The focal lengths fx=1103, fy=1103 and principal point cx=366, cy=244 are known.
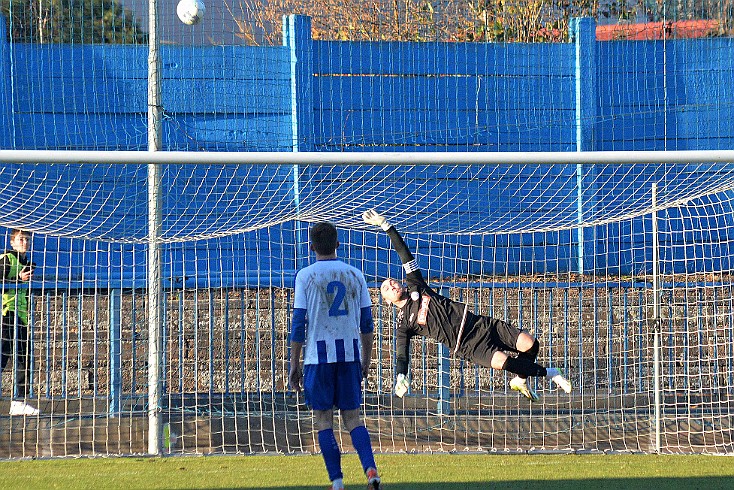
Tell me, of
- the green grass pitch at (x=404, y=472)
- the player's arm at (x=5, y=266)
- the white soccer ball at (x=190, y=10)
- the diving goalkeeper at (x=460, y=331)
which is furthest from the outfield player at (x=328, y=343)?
the player's arm at (x=5, y=266)

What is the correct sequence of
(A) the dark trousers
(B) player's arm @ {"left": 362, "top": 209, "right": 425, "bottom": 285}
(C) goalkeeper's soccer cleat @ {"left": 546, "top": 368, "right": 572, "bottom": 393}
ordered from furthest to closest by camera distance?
(A) the dark trousers → (C) goalkeeper's soccer cleat @ {"left": 546, "top": 368, "right": 572, "bottom": 393} → (B) player's arm @ {"left": 362, "top": 209, "right": 425, "bottom": 285}

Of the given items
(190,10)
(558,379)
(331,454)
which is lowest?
(331,454)

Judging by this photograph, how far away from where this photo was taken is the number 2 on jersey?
6094mm

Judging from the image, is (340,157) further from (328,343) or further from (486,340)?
(486,340)

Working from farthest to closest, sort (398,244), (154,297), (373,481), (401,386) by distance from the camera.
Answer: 1. (154,297)
2. (401,386)
3. (398,244)
4. (373,481)

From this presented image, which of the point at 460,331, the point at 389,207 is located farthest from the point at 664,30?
the point at 460,331

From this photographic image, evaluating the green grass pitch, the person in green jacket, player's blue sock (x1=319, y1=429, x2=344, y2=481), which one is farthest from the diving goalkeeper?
the person in green jacket

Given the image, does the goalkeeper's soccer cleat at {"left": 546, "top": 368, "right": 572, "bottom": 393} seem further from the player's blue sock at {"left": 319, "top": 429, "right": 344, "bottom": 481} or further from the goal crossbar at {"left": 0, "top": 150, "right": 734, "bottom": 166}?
the player's blue sock at {"left": 319, "top": 429, "right": 344, "bottom": 481}

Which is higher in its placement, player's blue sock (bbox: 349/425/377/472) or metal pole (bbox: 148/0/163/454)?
metal pole (bbox: 148/0/163/454)

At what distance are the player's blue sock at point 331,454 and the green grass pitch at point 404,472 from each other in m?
0.74

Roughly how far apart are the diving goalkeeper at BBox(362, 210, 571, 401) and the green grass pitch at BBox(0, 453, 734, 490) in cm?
62

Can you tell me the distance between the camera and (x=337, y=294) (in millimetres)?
6105

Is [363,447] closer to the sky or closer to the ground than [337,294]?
closer to the ground

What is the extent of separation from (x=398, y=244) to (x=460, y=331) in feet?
3.26
